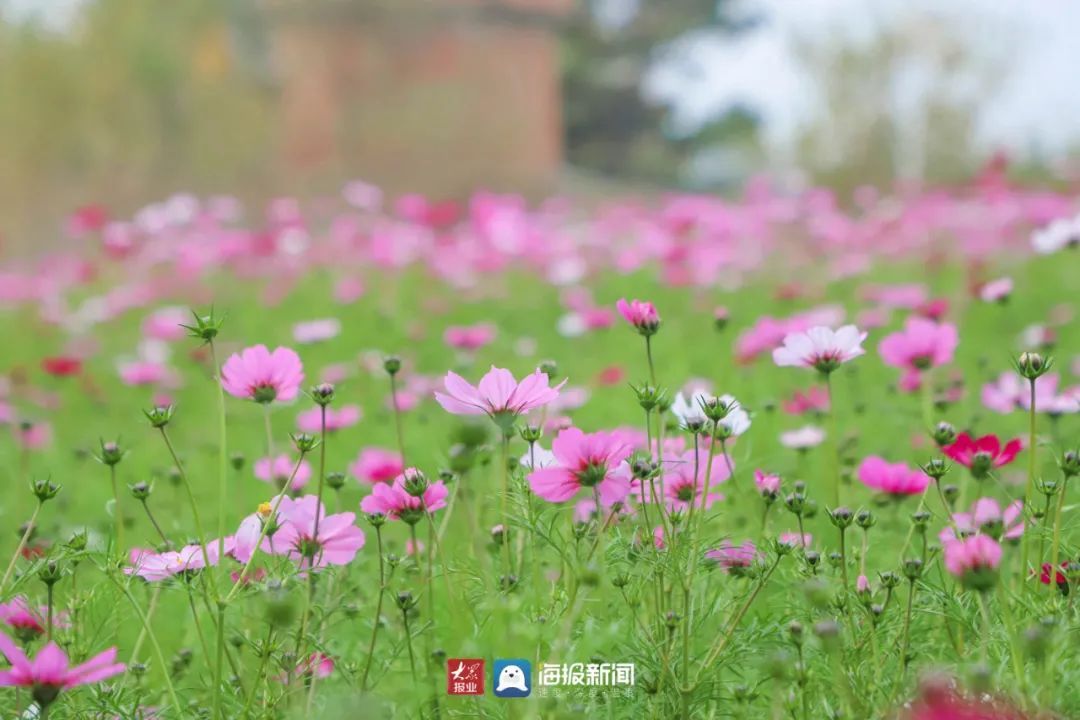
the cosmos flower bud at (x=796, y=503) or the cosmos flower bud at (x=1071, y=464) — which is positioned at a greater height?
the cosmos flower bud at (x=1071, y=464)

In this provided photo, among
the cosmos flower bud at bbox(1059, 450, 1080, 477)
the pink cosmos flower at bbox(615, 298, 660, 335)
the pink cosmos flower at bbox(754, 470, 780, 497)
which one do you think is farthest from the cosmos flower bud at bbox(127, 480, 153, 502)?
the cosmos flower bud at bbox(1059, 450, 1080, 477)

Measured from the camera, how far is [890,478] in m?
1.17

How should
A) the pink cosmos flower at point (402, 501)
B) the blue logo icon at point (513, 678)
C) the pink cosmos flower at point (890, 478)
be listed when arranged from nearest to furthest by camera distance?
the blue logo icon at point (513, 678), the pink cosmos flower at point (402, 501), the pink cosmos flower at point (890, 478)

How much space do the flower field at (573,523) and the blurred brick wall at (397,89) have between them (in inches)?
142

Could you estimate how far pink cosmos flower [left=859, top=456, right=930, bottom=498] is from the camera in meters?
1.15

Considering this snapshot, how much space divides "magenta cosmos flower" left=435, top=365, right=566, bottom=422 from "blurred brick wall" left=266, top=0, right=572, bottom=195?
6822 mm

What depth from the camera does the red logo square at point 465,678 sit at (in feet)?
2.89

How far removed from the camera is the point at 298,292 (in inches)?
197

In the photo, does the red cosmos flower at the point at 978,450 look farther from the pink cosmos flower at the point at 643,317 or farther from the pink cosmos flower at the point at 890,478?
the pink cosmos flower at the point at 643,317

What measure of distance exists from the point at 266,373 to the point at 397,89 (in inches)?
276

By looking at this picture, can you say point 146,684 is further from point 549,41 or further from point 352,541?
point 549,41

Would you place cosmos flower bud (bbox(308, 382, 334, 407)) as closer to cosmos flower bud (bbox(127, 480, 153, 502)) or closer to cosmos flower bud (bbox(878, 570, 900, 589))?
cosmos flower bud (bbox(127, 480, 153, 502))

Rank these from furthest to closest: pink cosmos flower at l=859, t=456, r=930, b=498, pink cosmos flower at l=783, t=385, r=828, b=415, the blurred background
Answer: the blurred background < pink cosmos flower at l=783, t=385, r=828, b=415 < pink cosmos flower at l=859, t=456, r=930, b=498

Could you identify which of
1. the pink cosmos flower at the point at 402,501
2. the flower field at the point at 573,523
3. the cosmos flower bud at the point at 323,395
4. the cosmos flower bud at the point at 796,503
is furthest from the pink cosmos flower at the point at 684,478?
the cosmos flower bud at the point at 323,395
